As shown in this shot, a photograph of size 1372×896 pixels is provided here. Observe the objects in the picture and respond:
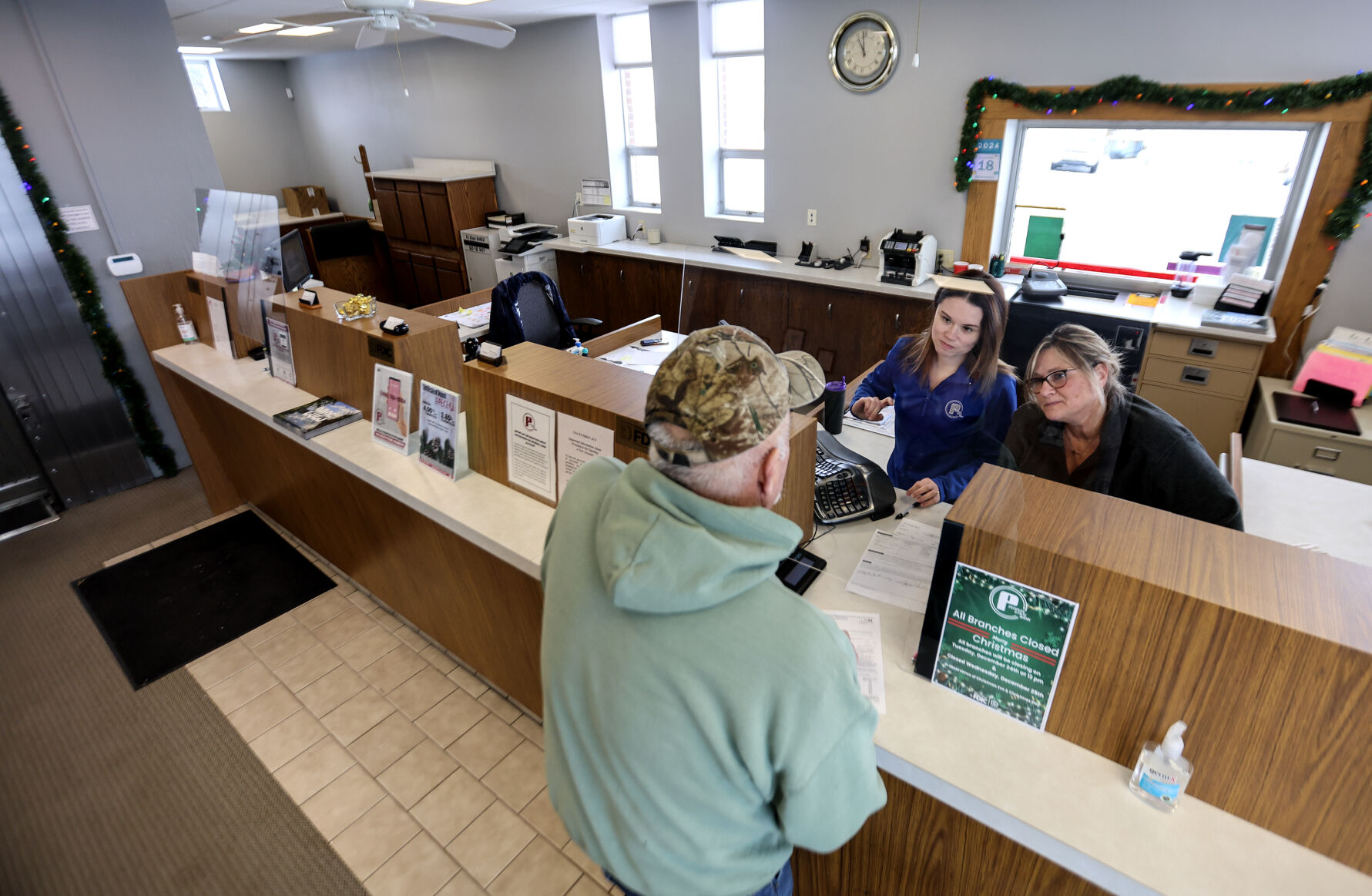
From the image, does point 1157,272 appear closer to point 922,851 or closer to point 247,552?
point 922,851

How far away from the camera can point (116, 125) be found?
3.62 m

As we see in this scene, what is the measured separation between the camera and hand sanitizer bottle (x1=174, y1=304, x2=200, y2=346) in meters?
3.31

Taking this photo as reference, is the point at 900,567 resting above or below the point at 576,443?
below

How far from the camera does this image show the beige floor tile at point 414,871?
1.84 meters

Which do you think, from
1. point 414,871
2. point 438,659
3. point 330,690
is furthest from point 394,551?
Answer: point 414,871

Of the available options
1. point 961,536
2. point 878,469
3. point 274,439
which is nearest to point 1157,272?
point 878,469

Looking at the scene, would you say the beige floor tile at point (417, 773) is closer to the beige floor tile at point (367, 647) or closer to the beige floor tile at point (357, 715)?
the beige floor tile at point (357, 715)

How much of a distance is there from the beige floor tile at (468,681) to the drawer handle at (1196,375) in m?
3.67

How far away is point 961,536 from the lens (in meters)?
1.11

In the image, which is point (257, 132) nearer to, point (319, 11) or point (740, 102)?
point (319, 11)

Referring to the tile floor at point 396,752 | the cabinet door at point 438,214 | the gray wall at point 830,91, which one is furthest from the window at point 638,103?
the tile floor at point 396,752

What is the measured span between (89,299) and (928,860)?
482 centimetres

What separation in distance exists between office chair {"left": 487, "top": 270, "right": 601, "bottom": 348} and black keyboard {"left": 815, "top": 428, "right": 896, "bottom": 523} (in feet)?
7.19

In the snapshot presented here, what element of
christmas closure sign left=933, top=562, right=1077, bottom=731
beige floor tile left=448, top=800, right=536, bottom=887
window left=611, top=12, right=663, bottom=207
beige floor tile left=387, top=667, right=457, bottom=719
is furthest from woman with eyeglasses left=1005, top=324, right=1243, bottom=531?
window left=611, top=12, right=663, bottom=207
